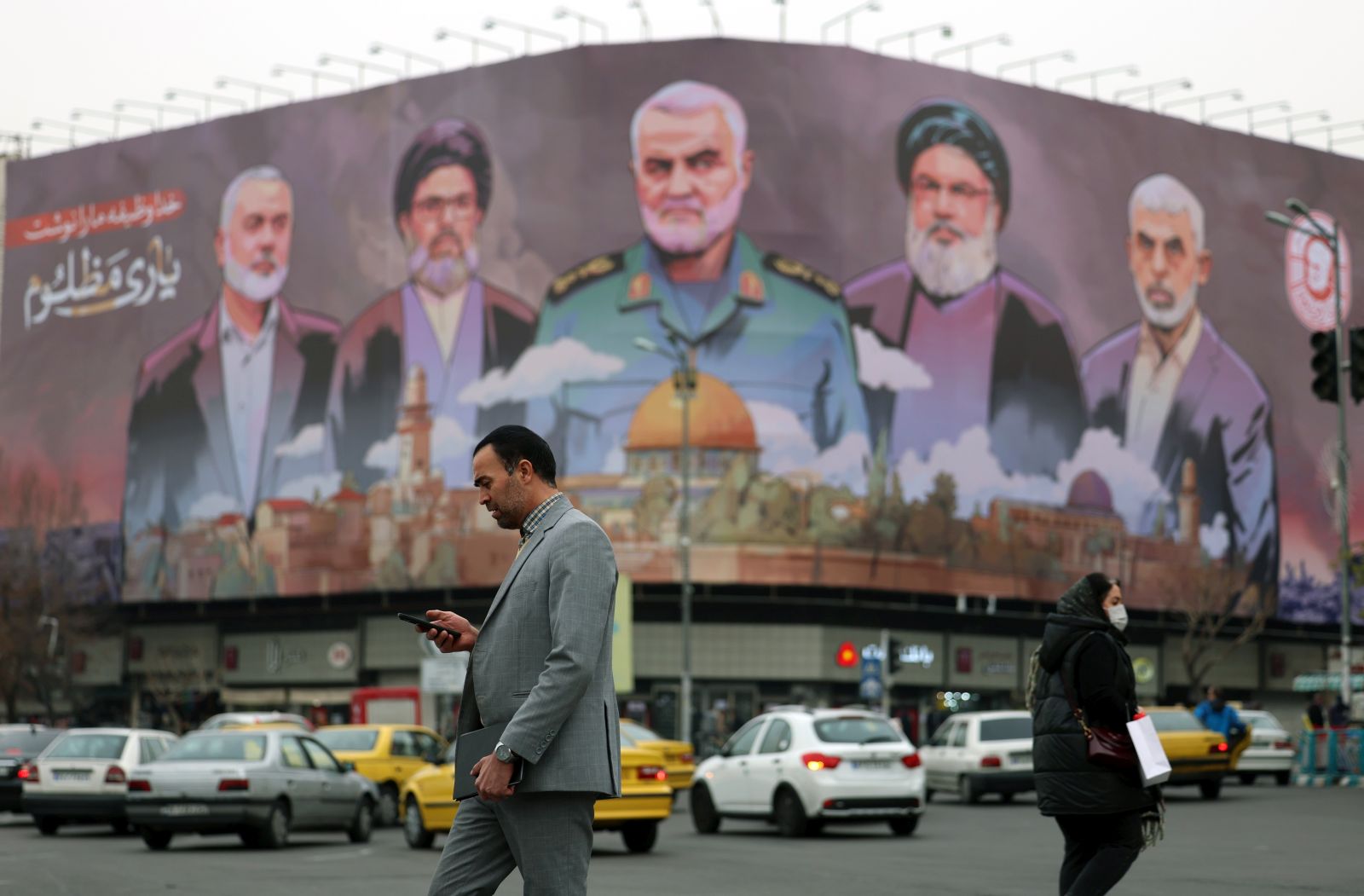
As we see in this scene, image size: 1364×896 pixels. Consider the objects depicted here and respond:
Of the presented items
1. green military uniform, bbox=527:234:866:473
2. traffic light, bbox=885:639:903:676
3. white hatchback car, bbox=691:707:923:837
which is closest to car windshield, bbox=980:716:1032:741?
traffic light, bbox=885:639:903:676

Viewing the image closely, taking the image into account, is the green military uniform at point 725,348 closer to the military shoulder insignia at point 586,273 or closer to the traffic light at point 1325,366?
the military shoulder insignia at point 586,273

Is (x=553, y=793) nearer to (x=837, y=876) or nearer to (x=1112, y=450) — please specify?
(x=837, y=876)

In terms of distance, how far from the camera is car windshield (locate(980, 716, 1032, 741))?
30.8 m

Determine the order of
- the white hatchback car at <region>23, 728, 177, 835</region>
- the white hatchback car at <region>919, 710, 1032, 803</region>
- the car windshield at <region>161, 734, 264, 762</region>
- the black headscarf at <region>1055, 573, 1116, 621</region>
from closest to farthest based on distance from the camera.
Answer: the black headscarf at <region>1055, 573, 1116, 621</region> → the car windshield at <region>161, 734, 264, 762</region> → the white hatchback car at <region>23, 728, 177, 835</region> → the white hatchback car at <region>919, 710, 1032, 803</region>

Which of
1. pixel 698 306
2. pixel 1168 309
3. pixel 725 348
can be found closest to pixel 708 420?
pixel 725 348

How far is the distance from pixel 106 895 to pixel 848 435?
155ft

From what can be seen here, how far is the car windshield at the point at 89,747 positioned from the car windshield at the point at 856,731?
27.6 ft

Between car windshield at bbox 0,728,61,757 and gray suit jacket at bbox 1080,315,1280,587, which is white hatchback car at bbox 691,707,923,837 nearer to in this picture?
car windshield at bbox 0,728,61,757

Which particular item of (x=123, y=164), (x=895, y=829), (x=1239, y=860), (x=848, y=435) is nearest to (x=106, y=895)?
(x=1239, y=860)

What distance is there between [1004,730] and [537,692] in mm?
26106

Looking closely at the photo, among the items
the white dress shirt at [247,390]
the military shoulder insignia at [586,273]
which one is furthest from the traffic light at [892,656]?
the white dress shirt at [247,390]

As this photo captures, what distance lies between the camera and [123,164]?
7288 centimetres

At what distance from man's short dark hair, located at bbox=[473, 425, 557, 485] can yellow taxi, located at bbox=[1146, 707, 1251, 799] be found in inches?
902

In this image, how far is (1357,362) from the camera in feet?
73.8
